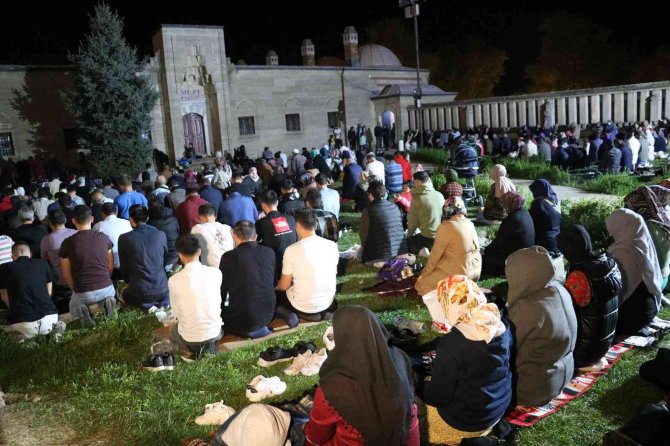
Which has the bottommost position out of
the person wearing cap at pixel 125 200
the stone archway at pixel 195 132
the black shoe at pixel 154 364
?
the black shoe at pixel 154 364

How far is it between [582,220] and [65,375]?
7.66m

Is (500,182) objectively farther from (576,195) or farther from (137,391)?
(137,391)

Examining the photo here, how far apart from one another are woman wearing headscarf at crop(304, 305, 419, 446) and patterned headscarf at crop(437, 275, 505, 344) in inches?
23.1

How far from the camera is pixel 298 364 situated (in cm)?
520

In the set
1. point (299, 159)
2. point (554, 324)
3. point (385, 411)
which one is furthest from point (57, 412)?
point (299, 159)

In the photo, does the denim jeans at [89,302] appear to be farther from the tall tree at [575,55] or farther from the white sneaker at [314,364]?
the tall tree at [575,55]

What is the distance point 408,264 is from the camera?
306 inches

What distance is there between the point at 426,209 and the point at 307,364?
4.25 m

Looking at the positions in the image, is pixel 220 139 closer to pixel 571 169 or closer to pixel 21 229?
pixel 571 169

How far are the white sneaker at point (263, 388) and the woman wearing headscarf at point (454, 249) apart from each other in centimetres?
235

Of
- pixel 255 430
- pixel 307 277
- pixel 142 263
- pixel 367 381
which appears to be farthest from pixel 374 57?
pixel 255 430

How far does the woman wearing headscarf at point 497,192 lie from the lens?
10477mm

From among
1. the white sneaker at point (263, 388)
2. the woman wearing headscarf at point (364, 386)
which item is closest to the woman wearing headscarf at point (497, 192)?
the white sneaker at point (263, 388)

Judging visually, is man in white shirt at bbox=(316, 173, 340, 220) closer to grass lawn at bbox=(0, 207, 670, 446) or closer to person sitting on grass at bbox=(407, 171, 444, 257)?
person sitting on grass at bbox=(407, 171, 444, 257)
